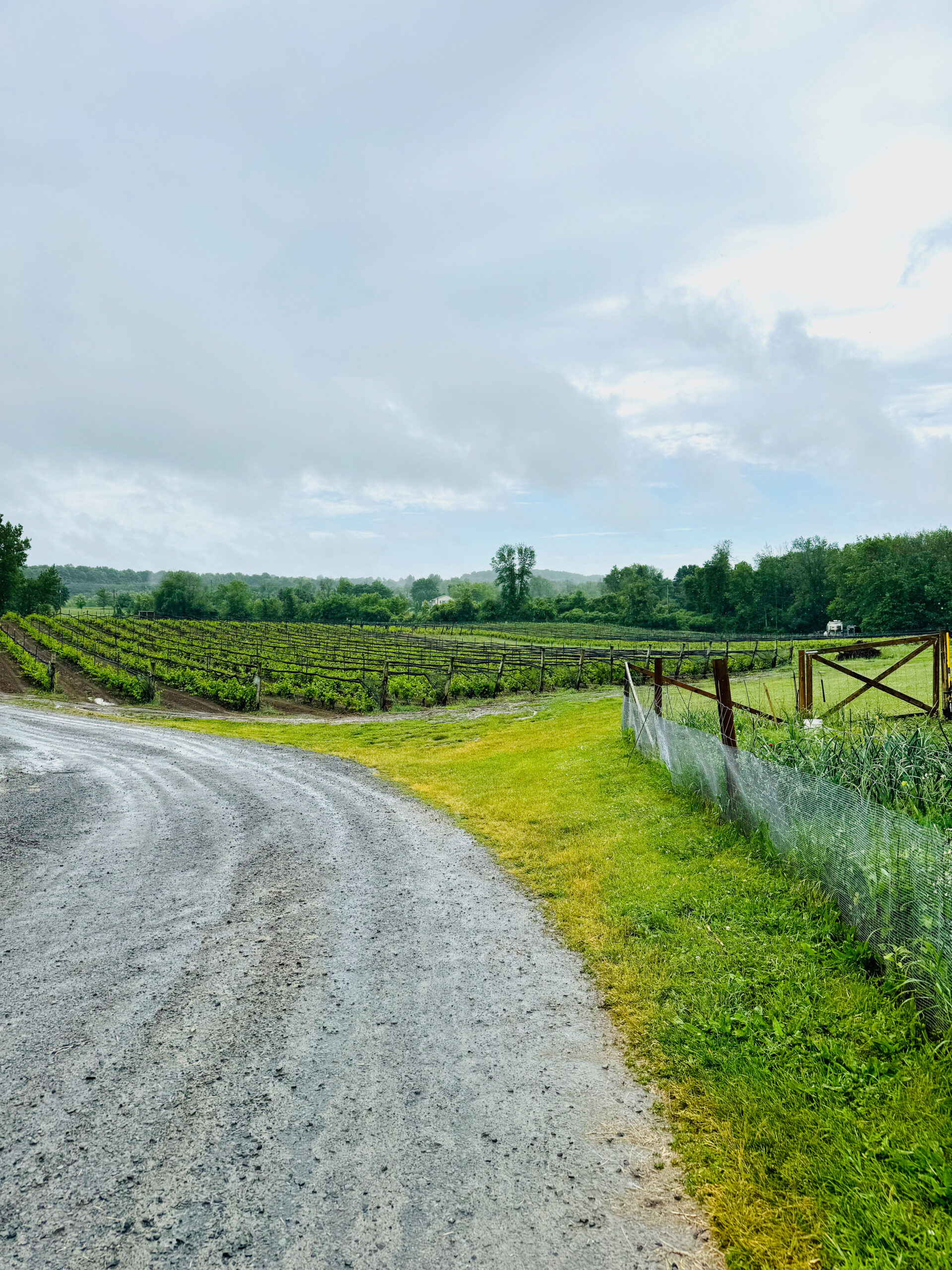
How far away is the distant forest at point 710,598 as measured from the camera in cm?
7506

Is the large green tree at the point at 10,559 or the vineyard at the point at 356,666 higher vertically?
the large green tree at the point at 10,559

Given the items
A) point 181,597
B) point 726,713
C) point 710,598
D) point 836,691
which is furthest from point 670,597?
point 726,713

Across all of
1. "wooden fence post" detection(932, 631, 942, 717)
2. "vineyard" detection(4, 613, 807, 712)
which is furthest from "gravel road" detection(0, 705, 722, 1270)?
"vineyard" detection(4, 613, 807, 712)

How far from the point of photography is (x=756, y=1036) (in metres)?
4.34

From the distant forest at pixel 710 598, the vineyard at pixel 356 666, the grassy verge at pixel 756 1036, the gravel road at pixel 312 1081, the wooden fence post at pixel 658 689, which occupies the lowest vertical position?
the gravel road at pixel 312 1081

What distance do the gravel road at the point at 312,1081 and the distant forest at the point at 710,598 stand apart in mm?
77655

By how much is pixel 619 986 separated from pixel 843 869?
6.85 ft

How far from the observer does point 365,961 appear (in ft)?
19.0

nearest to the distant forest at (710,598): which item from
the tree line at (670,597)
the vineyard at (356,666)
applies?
the tree line at (670,597)

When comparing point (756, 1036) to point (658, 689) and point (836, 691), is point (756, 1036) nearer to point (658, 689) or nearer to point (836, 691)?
point (658, 689)

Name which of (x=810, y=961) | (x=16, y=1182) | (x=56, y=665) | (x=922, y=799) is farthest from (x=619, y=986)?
(x=56, y=665)

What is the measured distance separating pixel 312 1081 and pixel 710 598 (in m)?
115

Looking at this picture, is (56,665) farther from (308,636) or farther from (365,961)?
(365,961)

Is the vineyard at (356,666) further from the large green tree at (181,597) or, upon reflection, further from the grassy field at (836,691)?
the large green tree at (181,597)
